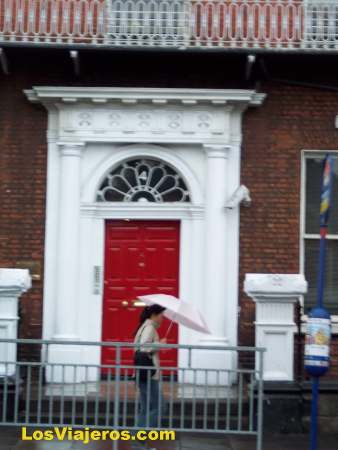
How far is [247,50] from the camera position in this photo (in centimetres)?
1263

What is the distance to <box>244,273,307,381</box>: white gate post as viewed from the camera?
37.8 ft

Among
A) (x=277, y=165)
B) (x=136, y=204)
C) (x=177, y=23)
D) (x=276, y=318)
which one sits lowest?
(x=276, y=318)

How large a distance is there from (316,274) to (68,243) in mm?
3436

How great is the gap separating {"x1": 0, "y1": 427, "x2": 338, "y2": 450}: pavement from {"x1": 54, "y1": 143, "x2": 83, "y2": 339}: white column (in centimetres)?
195

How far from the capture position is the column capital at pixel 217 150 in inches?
514

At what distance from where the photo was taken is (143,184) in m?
13.4

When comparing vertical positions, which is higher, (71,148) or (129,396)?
(71,148)

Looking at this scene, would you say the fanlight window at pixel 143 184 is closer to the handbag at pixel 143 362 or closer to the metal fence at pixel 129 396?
the metal fence at pixel 129 396

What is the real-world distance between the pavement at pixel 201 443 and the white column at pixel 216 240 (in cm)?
194

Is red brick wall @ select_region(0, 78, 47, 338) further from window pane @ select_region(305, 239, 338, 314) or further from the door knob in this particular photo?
window pane @ select_region(305, 239, 338, 314)

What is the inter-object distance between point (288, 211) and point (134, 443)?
4.34 meters

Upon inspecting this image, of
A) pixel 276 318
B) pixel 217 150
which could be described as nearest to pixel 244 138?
pixel 217 150

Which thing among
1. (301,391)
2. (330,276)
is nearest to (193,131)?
(330,276)

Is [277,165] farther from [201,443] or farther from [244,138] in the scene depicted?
[201,443]
